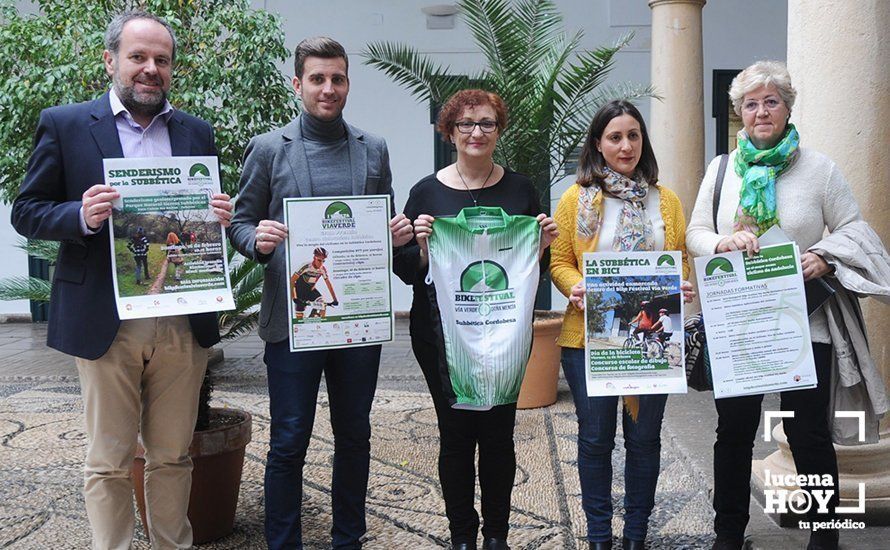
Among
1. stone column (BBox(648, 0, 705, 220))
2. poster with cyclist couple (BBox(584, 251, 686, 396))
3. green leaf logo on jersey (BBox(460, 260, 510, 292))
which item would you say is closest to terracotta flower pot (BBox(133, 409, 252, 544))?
green leaf logo on jersey (BBox(460, 260, 510, 292))

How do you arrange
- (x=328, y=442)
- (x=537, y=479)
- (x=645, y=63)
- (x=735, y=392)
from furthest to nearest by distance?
(x=645, y=63) < (x=328, y=442) < (x=537, y=479) < (x=735, y=392)

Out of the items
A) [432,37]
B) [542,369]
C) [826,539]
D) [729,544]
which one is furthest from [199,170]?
[432,37]

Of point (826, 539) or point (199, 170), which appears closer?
point (199, 170)

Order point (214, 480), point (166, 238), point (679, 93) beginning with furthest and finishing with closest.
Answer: point (679, 93) → point (214, 480) → point (166, 238)

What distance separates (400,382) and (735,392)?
17.1 feet

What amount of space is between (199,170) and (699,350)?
2.06m

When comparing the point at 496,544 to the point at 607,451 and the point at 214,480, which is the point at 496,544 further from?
the point at 214,480

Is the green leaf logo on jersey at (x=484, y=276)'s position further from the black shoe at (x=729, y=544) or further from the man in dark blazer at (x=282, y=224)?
the black shoe at (x=729, y=544)

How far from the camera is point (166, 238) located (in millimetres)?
3090

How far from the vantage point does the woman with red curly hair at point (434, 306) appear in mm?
3426

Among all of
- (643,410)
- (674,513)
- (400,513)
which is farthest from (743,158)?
(400,513)

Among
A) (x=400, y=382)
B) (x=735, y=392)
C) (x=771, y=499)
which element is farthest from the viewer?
(x=400, y=382)

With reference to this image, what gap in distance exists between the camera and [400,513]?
4402 mm

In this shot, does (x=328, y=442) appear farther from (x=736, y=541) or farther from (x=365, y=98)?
(x=365, y=98)
